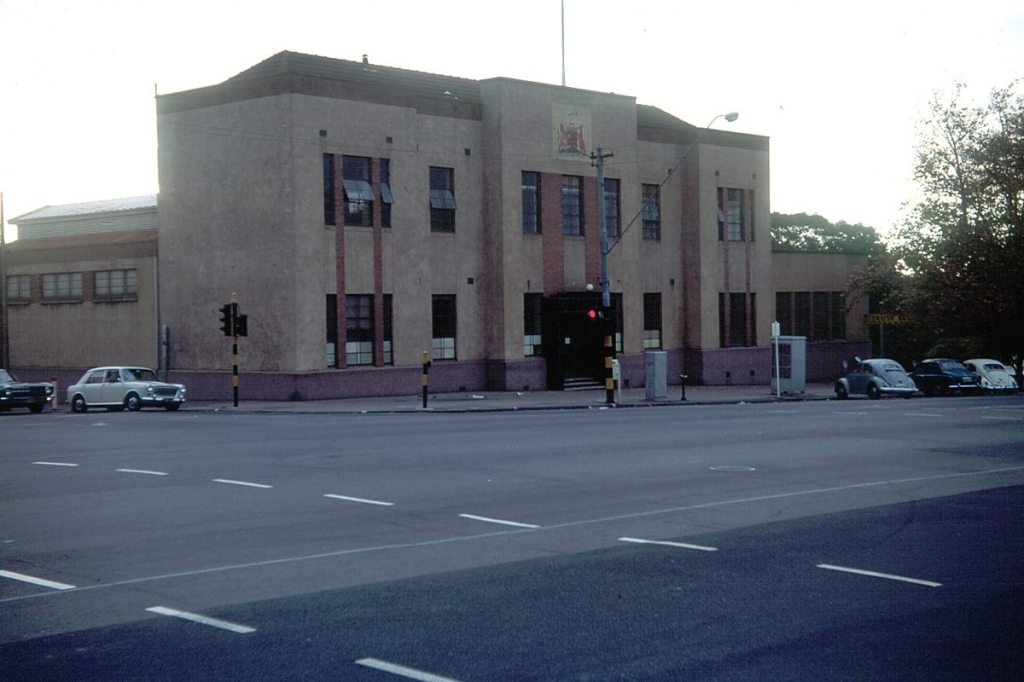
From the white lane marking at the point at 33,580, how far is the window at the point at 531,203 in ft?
118

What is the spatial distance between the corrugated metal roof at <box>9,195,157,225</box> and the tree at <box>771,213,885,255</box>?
2286 inches

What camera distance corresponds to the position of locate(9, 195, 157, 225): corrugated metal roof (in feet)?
189

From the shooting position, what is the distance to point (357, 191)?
1591 inches

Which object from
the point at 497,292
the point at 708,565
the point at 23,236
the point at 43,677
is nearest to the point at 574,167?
the point at 497,292

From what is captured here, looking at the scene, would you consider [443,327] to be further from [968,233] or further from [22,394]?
[968,233]

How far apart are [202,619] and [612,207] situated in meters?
41.1

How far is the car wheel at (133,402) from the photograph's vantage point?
37.4 metres

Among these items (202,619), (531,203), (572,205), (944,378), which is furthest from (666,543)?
(944,378)

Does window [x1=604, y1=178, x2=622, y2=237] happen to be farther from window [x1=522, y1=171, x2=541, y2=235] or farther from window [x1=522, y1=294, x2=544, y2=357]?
window [x1=522, y1=294, x2=544, y2=357]

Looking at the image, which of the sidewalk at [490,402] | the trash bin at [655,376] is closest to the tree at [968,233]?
the sidewalk at [490,402]

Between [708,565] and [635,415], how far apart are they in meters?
20.5

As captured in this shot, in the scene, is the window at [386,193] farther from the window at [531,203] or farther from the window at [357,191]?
the window at [531,203]

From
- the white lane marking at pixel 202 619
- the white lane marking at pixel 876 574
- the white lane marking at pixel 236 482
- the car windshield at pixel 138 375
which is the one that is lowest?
the white lane marking at pixel 876 574

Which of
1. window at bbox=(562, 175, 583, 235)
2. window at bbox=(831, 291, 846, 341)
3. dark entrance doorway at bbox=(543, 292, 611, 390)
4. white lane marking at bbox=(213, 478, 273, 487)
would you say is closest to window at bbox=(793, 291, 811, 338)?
window at bbox=(831, 291, 846, 341)
